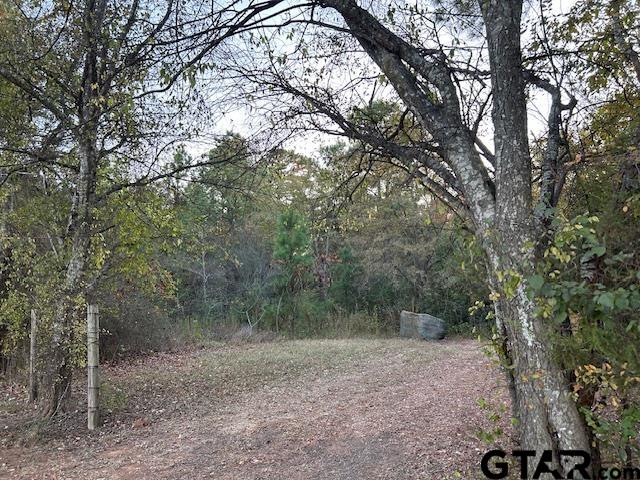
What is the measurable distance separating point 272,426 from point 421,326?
909cm

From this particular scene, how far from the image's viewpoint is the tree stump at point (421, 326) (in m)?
13.3

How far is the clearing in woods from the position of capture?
12.8 ft

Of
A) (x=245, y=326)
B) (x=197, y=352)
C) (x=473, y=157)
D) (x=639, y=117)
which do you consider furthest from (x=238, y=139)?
(x=245, y=326)

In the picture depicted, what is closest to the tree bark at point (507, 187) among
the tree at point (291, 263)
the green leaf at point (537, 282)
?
the green leaf at point (537, 282)

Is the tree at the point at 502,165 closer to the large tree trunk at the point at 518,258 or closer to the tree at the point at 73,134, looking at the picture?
the large tree trunk at the point at 518,258

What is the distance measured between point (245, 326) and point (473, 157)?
12.2 meters

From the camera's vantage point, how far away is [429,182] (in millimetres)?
3328

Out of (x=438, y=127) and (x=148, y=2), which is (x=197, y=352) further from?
(x=438, y=127)

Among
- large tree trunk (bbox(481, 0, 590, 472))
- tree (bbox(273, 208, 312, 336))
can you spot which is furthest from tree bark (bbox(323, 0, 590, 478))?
tree (bbox(273, 208, 312, 336))

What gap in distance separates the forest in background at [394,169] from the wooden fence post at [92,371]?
144mm

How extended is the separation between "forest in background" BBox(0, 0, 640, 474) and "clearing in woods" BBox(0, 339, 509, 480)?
0.66 m

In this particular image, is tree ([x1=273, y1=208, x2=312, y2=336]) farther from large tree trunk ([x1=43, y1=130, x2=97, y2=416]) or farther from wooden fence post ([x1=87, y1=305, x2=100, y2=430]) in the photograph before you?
wooden fence post ([x1=87, y1=305, x2=100, y2=430])

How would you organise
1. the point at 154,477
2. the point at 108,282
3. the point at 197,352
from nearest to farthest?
the point at 154,477 < the point at 108,282 < the point at 197,352

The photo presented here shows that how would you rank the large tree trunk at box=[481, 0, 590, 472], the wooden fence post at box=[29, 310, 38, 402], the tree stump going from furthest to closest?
the tree stump
the wooden fence post at box=[29, 310, 38, 402]
the large tree trunk at box=[481, 0, 590, 472]
